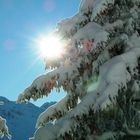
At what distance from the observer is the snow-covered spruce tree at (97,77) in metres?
8.45

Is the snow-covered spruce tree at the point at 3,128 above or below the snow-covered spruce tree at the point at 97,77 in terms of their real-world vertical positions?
above

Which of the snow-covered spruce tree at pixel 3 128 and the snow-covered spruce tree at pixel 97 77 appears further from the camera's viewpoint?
the snow-covered spruce tree at pixel 3 128

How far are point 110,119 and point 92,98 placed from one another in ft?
3.30

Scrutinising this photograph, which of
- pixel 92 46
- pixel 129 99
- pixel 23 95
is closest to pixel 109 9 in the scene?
pixel 92 46

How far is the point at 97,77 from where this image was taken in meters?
9.63

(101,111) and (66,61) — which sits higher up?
(66,61)

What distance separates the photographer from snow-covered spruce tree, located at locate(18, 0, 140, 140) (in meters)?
8.45

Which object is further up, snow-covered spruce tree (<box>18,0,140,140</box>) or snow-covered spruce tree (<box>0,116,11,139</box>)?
snow-covered spruce tree (<box>0,116,11,139</box>)

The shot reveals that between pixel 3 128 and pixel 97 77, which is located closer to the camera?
pixel 97 77

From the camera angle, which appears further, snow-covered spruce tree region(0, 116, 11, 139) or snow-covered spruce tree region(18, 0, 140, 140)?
snow-covered spruce tree region(0, 116, 11, 139)

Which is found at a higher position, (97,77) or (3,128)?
(3,128)

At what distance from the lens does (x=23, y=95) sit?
33.4 feet

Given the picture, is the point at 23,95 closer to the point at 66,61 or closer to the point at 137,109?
the point at 66,61

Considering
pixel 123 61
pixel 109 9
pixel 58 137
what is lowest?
pixel 58 137
